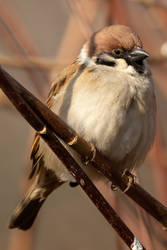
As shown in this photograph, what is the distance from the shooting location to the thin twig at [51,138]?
1432 mm

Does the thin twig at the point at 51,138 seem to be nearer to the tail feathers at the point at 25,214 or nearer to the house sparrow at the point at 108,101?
the house sparrow at the point at 108,101

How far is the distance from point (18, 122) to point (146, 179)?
47.9 inches

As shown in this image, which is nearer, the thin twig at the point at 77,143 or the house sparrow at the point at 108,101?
the thin twig at the point at 77,143

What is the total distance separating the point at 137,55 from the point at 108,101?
24 cm

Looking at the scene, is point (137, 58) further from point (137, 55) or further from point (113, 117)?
point (113, 117)

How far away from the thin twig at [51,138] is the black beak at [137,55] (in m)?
0.76

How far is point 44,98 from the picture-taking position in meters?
2.42

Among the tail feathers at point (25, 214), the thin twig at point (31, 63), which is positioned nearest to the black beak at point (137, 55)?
the thin twig at point (31, 63)

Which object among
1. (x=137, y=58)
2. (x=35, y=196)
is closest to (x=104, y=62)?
(x=137, y=58)

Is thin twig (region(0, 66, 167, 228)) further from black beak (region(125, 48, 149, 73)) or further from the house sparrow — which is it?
black beak (region(125, 48, 149, 73))

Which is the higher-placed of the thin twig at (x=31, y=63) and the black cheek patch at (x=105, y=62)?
the thin twig at (x=31, y=63)

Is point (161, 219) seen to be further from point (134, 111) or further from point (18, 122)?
point (18, 122)

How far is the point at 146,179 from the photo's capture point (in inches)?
173

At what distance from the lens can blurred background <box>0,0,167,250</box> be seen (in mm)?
2322
